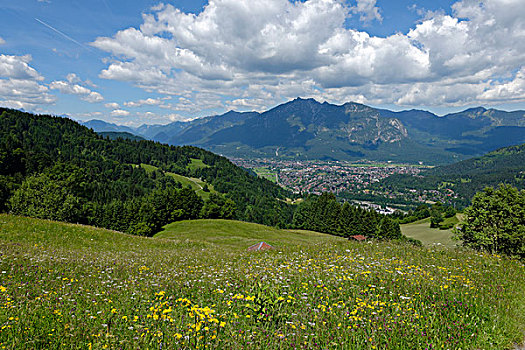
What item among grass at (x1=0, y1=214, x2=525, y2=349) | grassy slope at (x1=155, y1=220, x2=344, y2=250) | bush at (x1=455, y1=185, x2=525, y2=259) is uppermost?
grass at (x1=0, y1=214, x2=525, y2=349)

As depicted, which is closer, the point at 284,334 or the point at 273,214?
the point at 284,334

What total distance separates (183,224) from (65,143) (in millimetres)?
165824

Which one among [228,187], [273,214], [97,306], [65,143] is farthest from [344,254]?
[65,143]

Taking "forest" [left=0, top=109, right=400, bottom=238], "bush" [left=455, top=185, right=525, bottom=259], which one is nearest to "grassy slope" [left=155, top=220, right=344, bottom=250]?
"forest" [left=0, top=109, right=400, bottom=238]

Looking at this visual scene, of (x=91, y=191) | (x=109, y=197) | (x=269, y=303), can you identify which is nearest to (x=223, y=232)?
(x=269, y=303)

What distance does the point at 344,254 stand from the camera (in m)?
13.6

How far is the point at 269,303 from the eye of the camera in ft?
22.1

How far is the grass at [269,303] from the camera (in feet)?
18.6

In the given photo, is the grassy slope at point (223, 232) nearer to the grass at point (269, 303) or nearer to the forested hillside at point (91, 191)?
the forested hillside at point (91, 191)

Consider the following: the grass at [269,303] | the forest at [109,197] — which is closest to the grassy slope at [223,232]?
the forest at [109,197]

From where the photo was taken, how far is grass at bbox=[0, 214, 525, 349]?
5.67m

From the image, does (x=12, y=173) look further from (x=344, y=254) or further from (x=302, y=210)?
(x=344, y=254)

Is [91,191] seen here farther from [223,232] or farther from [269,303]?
[269,303]

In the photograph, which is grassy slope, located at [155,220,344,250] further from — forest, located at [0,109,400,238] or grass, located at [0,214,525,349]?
grass, located at [0,214,525,349]
